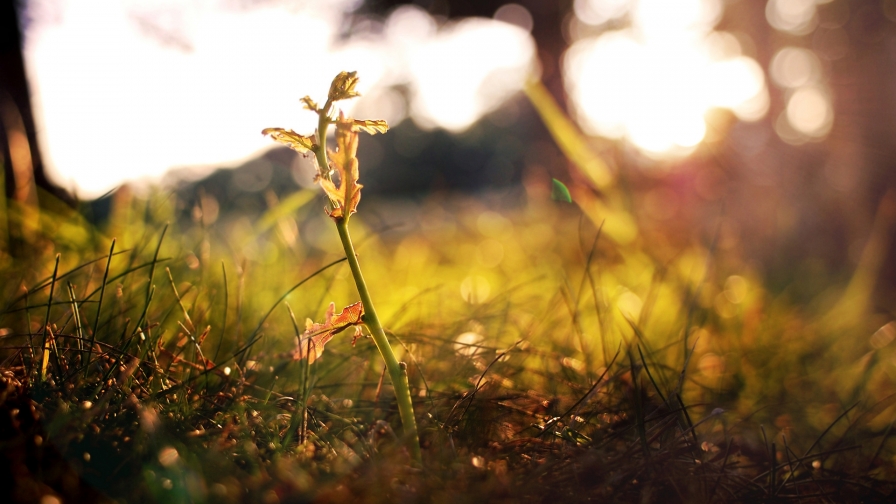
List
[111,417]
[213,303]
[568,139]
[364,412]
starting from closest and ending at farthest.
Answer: [111,417]
[364,412]
[213,303]
[568,139]

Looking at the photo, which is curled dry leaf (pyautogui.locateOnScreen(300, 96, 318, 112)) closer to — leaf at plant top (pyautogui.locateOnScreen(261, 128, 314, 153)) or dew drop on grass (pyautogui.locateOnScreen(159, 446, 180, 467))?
leaf at plant top (pyautogui.locateOnScreen(261, 128, 314, 153))

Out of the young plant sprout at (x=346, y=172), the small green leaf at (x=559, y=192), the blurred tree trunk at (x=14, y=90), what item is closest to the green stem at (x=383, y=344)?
the young plant sprout at (x=346, y=172)

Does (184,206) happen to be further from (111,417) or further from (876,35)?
(876,35)

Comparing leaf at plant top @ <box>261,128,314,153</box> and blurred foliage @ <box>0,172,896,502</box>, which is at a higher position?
leaf at plant top @ <box>261,128,314,153</box>

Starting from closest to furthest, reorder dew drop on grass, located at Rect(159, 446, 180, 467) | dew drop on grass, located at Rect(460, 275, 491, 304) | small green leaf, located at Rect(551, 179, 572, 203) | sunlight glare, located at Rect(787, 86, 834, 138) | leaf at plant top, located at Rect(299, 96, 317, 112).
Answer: dew drop on grass, located at Rect(159, 446, 180, 467) → leaf at plant top, located at Rect(299, 96, 317, 112) → small green leaf, located at Rect(551, 179, 572, 203) → dew drop on grass, located at Rect(460, 275, 491, 304) → sunlight glare, located at Rect(787, 86, 834, 138)

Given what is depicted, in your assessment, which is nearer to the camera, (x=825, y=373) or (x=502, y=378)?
(x=502, y=378)

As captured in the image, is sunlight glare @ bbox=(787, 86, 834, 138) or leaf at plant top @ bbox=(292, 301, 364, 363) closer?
leaf at plant top @ bbox=(292, 301, 364, 363)

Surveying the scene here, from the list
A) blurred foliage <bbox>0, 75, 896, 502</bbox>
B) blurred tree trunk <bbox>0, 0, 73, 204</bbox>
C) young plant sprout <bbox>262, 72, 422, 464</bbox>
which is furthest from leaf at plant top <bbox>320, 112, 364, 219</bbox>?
blurred tree trunk <bbox>0, 0, 73, 204</bbox>

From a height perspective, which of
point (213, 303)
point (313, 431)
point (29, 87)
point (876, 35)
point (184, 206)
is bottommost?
point (313, 431)

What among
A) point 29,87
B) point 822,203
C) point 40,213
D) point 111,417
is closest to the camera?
point 111,417

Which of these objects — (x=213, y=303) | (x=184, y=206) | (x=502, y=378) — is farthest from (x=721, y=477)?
(x=184, y=206)
